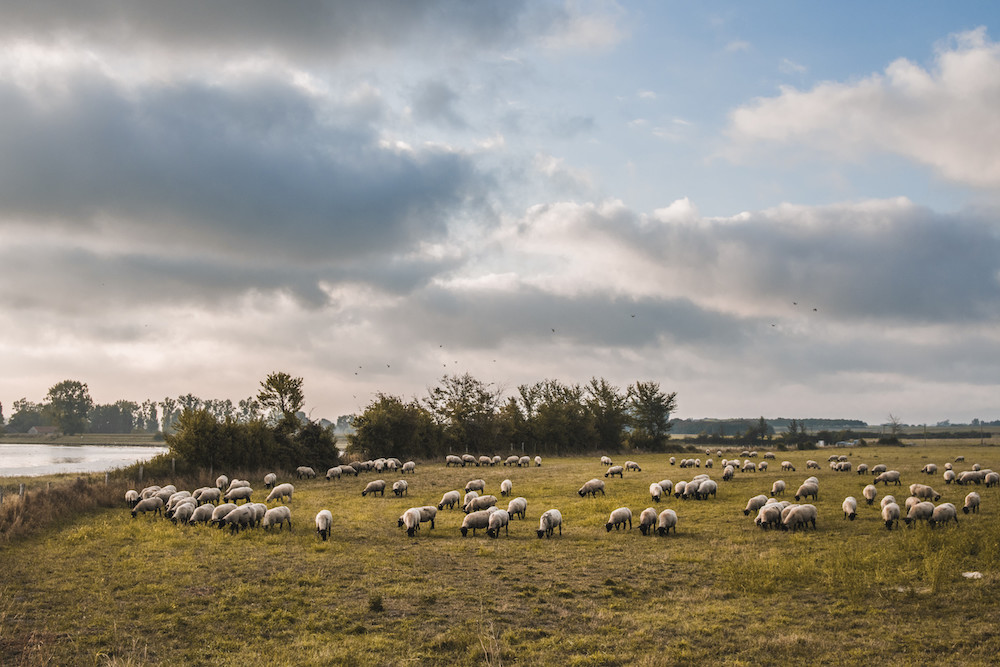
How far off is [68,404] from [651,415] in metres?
141

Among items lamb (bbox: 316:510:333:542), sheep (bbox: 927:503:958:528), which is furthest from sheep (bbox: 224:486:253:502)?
sheep (bbox: 927:503:958:528)

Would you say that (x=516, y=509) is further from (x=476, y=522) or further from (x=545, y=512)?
(x=476, y=522)

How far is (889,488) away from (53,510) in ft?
127

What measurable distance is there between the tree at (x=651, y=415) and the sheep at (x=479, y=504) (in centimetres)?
6784

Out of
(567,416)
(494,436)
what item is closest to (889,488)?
(494,436)

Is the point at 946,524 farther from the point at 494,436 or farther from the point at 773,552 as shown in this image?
the point at 494,436

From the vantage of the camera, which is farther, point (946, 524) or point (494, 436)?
point (494, 436)

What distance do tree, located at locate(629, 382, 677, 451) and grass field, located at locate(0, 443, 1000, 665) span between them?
6831 cm

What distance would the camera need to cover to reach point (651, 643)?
11.2 meters

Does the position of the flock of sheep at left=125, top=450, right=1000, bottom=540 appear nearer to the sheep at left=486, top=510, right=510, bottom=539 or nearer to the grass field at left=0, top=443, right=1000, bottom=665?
the sheep at left=486, top=510, right=510, bottom=539

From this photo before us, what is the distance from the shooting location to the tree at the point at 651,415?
90438mm

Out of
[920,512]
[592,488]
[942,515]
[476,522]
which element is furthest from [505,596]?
[592,488]

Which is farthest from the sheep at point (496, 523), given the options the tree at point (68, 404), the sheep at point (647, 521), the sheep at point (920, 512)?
the tree at point (68, 404)

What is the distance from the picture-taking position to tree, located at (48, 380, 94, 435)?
147000 millimetres
